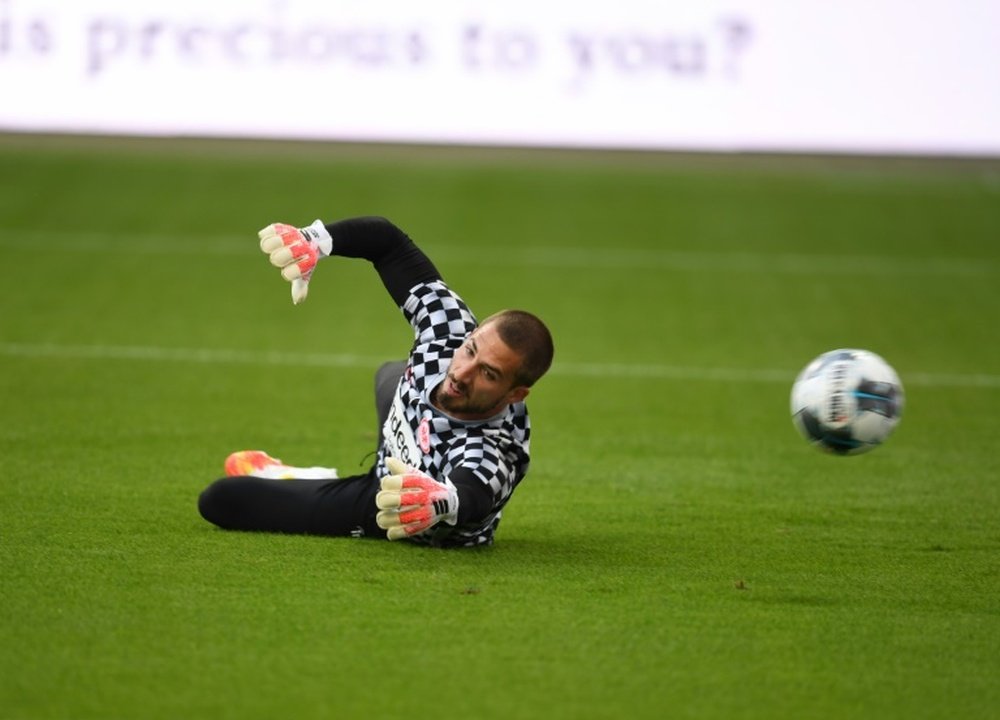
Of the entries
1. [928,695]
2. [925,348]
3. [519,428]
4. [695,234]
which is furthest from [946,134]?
[928,695]

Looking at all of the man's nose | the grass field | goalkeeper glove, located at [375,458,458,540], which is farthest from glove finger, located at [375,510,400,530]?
the man's nose

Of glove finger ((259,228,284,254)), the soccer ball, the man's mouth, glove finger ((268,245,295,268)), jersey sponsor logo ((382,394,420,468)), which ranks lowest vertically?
jersey sponsor logo ((382,394,420,468))

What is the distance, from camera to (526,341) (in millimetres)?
4844

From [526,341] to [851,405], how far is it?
1.20 m

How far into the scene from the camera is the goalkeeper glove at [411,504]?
4.60 meters

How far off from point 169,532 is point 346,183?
358 inches

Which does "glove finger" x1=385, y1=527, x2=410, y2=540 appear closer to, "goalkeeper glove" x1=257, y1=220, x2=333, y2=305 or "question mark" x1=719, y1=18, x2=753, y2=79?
"goalkeeper glove" x1=257, y1=220, x2=333, y2=305

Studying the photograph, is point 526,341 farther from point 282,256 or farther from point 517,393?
point 282,256

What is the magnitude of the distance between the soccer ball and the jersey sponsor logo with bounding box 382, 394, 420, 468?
1.38 m

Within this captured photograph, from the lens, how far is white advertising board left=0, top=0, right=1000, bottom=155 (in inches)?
488

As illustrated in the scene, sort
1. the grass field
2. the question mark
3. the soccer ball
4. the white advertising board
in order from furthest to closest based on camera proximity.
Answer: the question mark < the white advertising board < the soccer ball < the grass field

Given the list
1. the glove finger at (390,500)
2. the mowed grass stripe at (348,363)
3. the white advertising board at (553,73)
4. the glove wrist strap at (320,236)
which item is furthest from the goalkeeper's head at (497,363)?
the white advertising board at (553,73)

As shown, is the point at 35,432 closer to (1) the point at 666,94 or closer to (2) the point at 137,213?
(2) the point at 137,213

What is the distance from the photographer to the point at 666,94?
41.2ft
